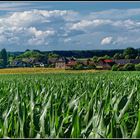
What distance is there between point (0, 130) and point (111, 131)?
935 millimetres

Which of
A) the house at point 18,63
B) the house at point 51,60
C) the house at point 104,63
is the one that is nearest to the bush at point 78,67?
the house at point 104,63

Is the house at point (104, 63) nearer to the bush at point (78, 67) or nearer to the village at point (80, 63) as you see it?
A: the village at point (80, 63)

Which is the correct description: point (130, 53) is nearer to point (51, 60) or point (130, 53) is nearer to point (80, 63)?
point (51, 60)

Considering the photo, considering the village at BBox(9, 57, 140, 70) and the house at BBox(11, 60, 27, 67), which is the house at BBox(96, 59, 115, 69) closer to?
the village at BBox(9, 57, 140, 70)

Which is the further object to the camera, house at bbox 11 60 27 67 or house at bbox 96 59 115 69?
house at bbox 11 60 27 67

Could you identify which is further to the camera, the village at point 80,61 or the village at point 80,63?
the village at point 80,63

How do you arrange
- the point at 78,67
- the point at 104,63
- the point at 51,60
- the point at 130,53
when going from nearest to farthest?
the point at 78,67, the point at 104,63, the point at 130,53, the point at 51,60

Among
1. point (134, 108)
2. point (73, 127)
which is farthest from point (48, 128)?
point (134, 108)

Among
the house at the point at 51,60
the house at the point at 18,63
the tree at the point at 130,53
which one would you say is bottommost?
the house at the point at 18,63

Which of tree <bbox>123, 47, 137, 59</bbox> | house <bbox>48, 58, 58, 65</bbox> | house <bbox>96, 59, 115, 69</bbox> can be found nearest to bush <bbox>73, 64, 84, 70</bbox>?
house <bbox>96, 59, 115, 69</bbox>

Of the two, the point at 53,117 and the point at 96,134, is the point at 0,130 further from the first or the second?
the point at 96,134

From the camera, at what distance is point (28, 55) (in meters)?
140

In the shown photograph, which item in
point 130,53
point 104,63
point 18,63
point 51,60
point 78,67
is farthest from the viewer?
point 18,63

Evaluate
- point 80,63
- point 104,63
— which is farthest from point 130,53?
point 80,63
